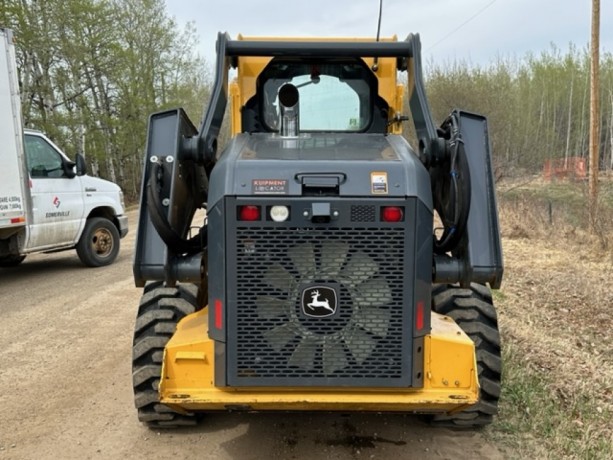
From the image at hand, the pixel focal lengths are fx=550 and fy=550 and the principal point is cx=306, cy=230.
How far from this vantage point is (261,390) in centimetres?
281

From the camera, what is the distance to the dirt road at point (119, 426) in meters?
3.36

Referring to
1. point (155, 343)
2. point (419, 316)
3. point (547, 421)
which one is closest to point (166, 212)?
point (155, 343)

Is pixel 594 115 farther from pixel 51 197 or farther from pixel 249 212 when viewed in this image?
pixel 249 212

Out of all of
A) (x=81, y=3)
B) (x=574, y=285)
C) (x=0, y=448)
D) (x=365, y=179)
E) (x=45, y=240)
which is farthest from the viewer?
(x=81, y=3)

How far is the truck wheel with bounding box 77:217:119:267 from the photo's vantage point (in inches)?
356

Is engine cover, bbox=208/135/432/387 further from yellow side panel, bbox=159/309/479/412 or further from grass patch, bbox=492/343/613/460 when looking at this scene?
grass patch, bbox=492/343/613/460

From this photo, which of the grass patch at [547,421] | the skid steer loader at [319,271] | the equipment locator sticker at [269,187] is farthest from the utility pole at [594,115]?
the equipment locator sticker at [269,187]

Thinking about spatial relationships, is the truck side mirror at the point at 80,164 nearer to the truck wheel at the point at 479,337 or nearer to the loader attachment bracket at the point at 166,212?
the loader attachment bracket at the point at 166,212

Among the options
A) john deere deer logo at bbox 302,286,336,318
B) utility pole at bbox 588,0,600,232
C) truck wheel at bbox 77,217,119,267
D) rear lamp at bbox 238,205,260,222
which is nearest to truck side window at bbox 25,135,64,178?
truck wheel at bbox 77,217,119,267

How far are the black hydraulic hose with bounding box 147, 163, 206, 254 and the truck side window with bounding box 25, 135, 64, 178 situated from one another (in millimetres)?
5557

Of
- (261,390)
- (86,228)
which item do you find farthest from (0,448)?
(86,228)

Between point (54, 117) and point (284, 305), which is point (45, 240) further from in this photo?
point (54, 117)

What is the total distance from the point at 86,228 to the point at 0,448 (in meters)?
5.96

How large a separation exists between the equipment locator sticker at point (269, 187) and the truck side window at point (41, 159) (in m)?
6.26
